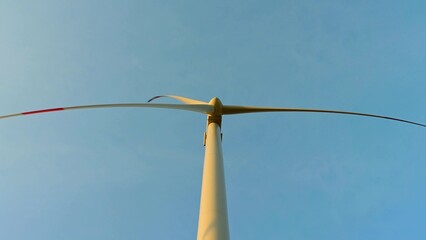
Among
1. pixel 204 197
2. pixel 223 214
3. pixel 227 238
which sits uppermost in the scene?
pixel 204 197

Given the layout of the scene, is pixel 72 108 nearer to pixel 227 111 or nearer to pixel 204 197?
pixel 204 197

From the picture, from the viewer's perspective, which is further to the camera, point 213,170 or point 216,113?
point 216,113

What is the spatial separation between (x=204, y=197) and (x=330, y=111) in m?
Answer: 9.28

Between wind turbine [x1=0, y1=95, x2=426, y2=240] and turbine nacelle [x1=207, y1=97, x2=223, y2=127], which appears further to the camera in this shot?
turbine nacelle [x1=207, y1=97, x2=223, y2=127]

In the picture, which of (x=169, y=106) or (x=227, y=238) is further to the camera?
(x=169, y=106)

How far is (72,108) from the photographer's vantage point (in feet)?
52.3

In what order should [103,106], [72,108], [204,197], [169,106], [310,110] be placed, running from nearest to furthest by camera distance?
[204,197] → [72,108] → [103,106] → [169,106] → [310,110]

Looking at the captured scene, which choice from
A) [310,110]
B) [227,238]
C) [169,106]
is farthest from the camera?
[310,110]

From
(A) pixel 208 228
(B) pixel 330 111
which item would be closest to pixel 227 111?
(B) pixel 330 111

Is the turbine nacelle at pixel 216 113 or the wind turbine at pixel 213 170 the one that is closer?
the wind turbine at pixel 213 170

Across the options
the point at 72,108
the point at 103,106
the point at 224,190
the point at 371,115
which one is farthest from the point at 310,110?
the point at 72,108

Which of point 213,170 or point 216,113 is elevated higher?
point 216,113

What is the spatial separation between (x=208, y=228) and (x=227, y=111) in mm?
9648

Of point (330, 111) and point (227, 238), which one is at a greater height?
point (330, 111)
